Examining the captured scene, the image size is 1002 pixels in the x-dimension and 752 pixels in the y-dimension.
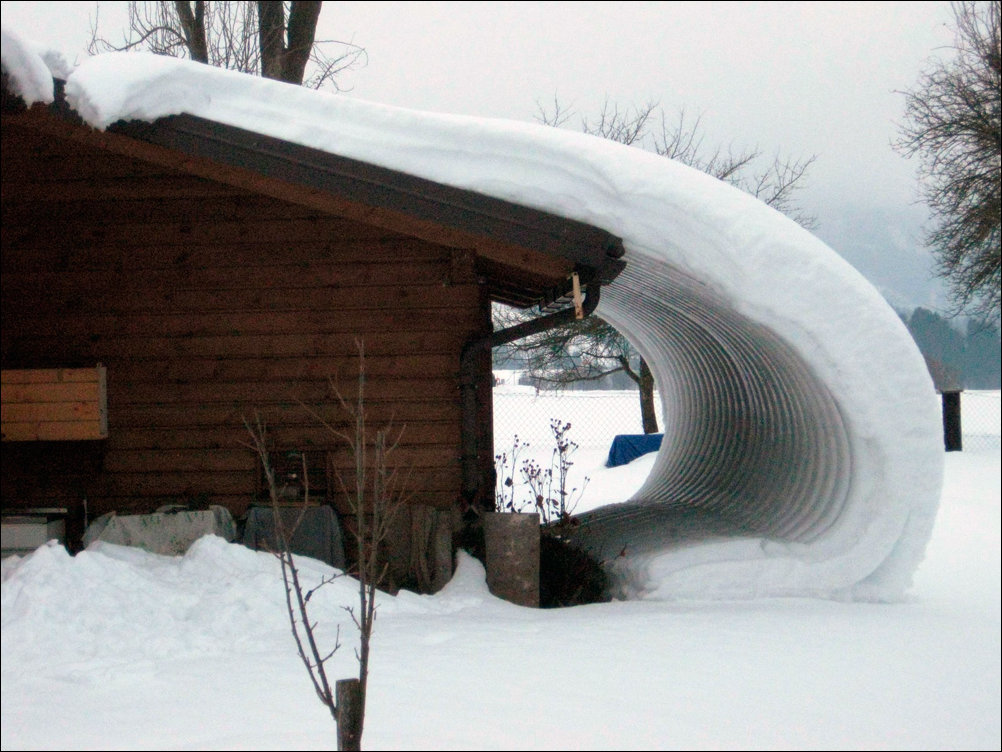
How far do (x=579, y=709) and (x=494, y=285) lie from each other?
603 cm

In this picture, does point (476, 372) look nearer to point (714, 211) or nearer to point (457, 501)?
point (457, 501)

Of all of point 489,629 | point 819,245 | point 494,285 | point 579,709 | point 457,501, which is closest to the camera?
point 579,709

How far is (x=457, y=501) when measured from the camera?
23.7 feet

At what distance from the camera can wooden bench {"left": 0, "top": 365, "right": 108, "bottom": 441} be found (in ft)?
22.9

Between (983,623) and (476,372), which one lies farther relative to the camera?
(476,372)

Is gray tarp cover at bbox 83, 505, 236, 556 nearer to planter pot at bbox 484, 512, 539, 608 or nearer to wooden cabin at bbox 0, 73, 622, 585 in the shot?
wooden cabin at bbox 0, 73, 622, 585

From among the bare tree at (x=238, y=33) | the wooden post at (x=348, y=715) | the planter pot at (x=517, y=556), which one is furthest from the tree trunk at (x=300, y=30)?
the wooden post at (x=348, y=715)

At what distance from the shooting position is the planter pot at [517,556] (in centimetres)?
641

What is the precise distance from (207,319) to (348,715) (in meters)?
5.05

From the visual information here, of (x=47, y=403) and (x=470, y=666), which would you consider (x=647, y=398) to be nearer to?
(x=47, y=403)

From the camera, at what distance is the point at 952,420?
18875 mm

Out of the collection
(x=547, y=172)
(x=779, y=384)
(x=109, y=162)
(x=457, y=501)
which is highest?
(x=109, y=162)

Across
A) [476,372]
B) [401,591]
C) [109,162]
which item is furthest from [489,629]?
[109,162]

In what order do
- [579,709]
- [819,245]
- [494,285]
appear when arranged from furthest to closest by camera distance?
[494,285] → [819,245] → [579,709]
